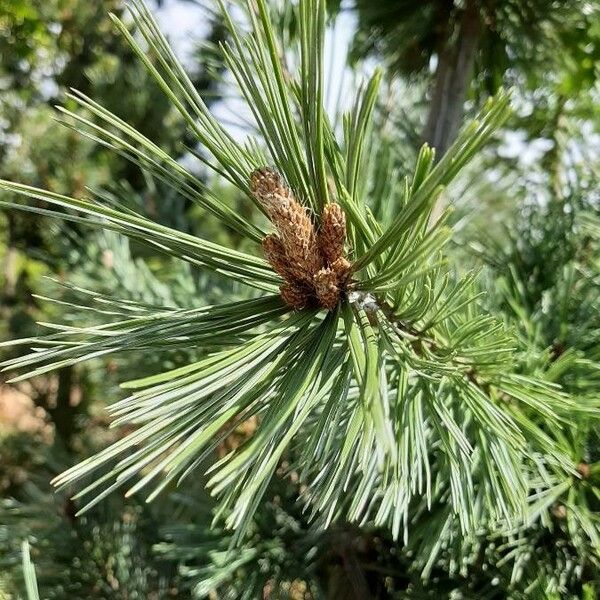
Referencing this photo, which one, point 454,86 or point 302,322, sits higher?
point 454,86

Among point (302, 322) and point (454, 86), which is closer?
point (302, 322)

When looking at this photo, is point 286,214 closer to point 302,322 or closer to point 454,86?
point 302,322

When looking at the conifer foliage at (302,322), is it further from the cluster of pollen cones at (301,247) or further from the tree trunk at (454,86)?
the tree trunk at (454,86)

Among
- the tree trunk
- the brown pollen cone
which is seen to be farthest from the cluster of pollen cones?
the tree trunk

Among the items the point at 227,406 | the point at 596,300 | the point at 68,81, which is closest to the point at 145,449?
the point at 227,406

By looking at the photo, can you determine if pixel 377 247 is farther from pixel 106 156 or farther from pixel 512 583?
pixel 106 156

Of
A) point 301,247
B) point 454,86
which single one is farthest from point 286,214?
point 454,86

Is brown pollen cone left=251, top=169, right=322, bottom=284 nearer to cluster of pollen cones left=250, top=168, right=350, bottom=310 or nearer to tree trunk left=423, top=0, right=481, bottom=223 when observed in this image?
cluster of pollen cones left=250, top=168, right=350, bottom=310
